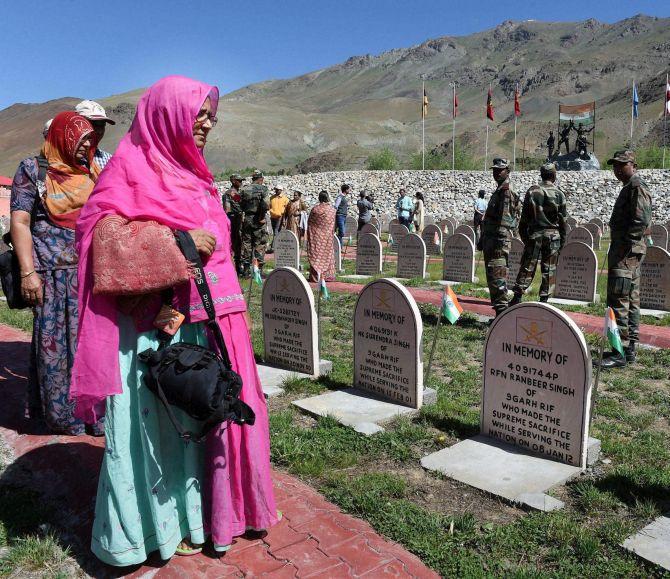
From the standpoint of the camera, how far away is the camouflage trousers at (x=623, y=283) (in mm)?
5840

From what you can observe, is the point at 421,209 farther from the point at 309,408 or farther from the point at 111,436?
the point at 111,436

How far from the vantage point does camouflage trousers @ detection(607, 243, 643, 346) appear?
584cm

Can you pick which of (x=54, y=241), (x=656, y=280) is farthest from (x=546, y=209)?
(x=54, y=241)

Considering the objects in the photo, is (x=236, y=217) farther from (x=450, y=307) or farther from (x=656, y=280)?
(x=450, y=307)

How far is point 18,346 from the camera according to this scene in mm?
6578

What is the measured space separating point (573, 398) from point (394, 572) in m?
1.67

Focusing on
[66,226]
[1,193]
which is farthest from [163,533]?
[1,193]

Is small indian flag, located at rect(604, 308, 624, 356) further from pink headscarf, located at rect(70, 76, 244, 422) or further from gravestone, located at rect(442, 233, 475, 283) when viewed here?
gravestone, located at rect(442, 233, 475, 283)

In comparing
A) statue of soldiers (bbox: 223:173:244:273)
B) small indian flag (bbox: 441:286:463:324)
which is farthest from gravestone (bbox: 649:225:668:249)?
small indian flag (bbox: 441:286:463:324)

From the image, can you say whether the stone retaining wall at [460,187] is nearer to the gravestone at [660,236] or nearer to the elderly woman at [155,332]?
the gravestone at [660,236]

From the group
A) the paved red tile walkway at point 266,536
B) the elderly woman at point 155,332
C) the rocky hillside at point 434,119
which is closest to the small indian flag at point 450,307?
the paved red tile walkway at point 266,536

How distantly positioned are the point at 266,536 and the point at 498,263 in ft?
18.8

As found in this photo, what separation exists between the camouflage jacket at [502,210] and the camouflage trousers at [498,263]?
72 mm

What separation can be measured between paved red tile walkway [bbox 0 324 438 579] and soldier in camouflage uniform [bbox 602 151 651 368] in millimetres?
4006
